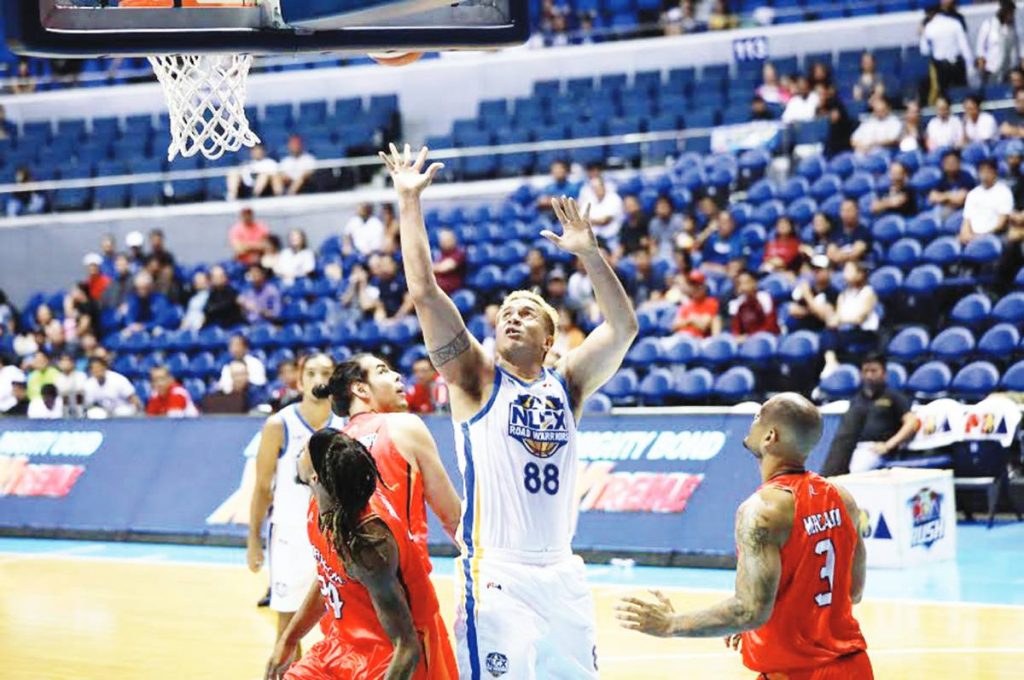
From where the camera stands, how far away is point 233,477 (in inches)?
555

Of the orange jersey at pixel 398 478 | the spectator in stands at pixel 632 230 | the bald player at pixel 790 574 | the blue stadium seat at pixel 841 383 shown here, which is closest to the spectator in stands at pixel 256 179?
the spectator in stands at pixel 632 230

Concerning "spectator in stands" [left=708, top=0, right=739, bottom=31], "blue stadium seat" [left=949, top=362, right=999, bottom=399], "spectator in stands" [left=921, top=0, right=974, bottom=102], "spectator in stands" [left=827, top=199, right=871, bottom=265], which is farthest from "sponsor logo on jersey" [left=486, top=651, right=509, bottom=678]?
"spectator in stands" [left=708, top=0, right=739, bottom=31]

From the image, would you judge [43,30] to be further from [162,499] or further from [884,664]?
[162,499]

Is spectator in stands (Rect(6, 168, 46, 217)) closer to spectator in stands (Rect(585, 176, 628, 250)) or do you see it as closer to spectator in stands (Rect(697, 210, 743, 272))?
spectator in stands (Rect(585, 176, 628, 250))

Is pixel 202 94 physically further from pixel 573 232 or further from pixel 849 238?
pixel 849 238

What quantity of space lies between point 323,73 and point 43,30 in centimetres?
1956

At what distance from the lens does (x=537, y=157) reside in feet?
67.4

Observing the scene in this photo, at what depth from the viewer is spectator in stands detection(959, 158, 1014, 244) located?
14.4m

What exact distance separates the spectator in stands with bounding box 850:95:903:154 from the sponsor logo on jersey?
41.5 ft

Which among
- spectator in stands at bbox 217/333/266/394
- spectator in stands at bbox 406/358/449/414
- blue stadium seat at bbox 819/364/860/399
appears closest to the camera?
blue stadium seat at bbox 819/364/860/399

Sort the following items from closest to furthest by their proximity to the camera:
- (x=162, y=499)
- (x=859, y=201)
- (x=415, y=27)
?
(x=415, y=27), (x=162, y=499), (x=859, y=201)

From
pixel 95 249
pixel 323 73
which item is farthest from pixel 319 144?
pixel 95 249

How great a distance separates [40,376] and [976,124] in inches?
416

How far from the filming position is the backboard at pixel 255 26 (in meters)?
5.24
